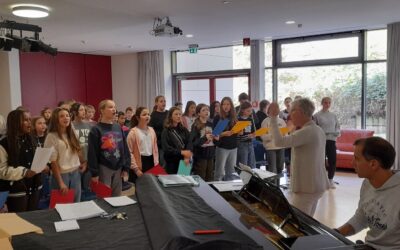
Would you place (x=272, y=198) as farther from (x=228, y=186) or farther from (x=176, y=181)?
(x=176, y=181)

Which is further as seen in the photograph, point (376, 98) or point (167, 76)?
point (167, 76)

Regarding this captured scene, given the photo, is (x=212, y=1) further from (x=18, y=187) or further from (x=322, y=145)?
Result: (x=18, y=187)

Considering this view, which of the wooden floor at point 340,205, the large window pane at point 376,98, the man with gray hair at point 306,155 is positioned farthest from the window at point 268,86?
the man with gray hair at point 306,155

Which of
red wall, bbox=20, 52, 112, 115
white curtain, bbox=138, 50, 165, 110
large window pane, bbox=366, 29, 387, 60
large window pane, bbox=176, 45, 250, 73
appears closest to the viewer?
large window pane, bbox=366, 29, 387, 60

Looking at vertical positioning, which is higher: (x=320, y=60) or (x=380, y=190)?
(x=320, y=60)

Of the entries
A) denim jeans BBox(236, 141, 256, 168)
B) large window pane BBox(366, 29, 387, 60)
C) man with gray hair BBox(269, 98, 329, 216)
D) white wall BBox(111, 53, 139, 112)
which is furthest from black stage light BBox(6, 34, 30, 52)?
large window pane BBox(366, 29, 387, 60)

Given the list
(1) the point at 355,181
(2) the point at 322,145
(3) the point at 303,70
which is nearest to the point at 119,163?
(2) the point at 322,145

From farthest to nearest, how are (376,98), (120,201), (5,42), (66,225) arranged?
(376,98) < (5,42) < (120,201) < (66,225)

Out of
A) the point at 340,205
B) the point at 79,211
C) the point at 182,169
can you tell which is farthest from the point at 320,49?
the point at 79,211

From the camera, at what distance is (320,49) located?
8117 mm

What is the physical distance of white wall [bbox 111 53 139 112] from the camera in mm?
10547

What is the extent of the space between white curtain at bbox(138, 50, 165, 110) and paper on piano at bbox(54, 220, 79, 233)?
8417 mm

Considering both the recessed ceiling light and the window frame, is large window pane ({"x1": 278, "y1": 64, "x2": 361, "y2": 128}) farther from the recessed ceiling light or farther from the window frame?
the recessed ceiling light

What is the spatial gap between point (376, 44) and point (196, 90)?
464 centimetres
